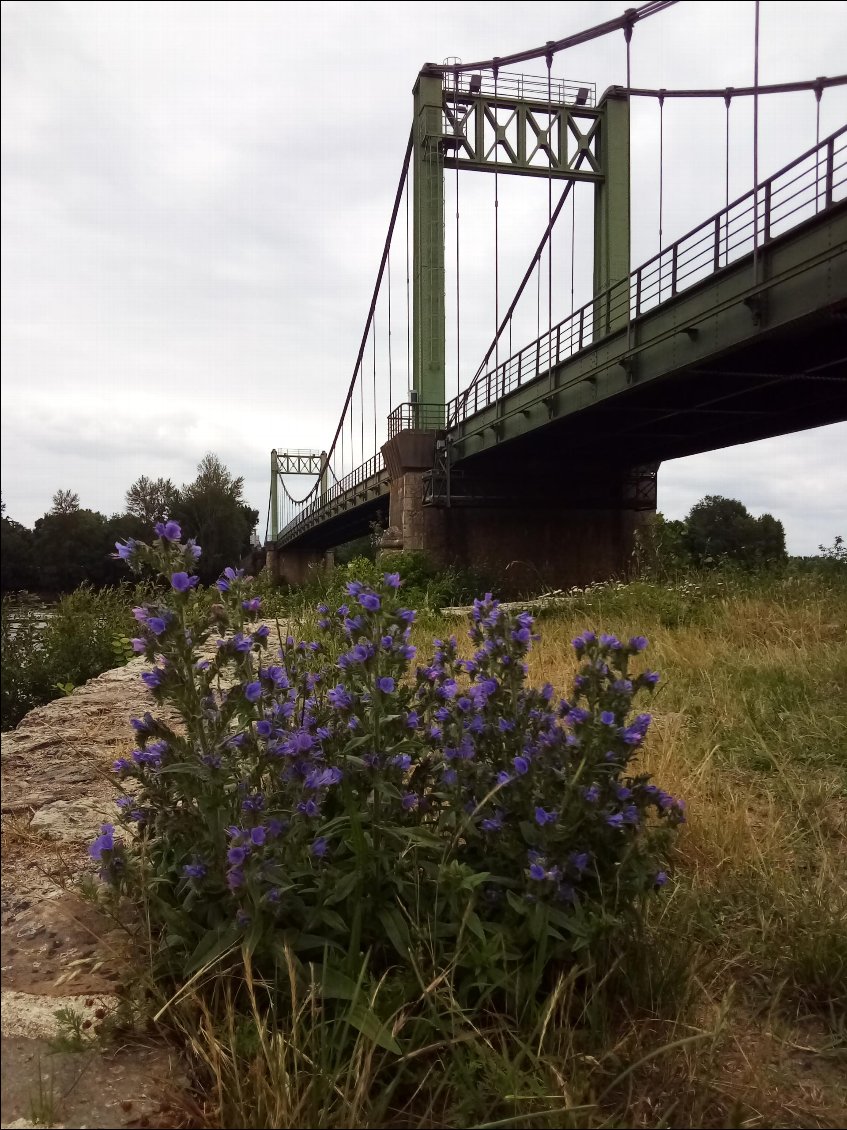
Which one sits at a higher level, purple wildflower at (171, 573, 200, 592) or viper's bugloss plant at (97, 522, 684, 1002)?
purple wildflower at (171, 573, 200, 592)

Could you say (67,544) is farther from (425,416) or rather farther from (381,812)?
(425,416)

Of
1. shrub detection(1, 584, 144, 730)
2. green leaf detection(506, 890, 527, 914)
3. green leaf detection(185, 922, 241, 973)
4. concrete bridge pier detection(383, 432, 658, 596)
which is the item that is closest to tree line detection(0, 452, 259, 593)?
green leaf detection(185, 922, 241, 973)

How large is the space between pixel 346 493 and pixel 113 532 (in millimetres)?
25181

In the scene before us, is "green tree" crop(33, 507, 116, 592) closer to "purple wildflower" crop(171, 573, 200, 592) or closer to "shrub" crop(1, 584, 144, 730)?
"purple wildflower" crop(171, 573, 200, 592)

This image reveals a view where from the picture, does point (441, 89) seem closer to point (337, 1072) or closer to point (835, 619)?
point (835, 619)

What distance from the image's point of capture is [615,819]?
1.68m

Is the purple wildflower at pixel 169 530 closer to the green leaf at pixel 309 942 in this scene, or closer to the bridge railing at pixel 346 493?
the green leaf at pixel 309 942

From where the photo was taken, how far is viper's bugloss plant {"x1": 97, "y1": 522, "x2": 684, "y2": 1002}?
64.3 inches

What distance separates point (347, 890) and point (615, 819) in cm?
58

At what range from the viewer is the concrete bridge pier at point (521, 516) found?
17469mm

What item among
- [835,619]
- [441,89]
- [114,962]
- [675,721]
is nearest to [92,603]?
[675,721]

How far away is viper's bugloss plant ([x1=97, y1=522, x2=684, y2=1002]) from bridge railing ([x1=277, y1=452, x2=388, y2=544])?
1910 centimetres

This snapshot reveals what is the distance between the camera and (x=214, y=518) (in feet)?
8.80

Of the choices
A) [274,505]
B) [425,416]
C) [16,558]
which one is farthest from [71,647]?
[274,505]
